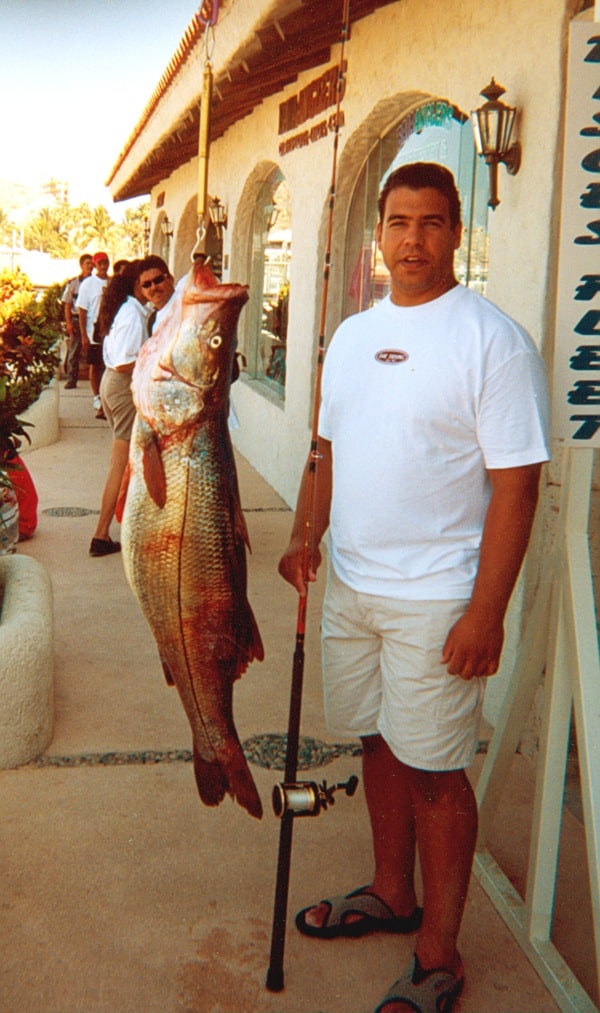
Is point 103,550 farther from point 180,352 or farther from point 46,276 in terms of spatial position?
point 46,276

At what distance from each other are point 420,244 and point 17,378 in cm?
991

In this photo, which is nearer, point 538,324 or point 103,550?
point 538,324

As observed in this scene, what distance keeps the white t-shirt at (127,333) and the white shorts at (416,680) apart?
148 inches

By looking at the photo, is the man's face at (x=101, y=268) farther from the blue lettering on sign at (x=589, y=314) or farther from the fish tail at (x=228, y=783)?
the fish tail at (x=228, y=783)

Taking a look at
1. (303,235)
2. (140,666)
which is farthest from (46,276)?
(140,666)

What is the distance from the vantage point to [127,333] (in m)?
6.48

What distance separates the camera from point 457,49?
5590 millimetres

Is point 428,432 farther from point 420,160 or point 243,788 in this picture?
point 420,160

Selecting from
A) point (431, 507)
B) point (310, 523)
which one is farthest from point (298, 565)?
point (431, 507)

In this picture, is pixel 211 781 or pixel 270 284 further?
pixel 270 284

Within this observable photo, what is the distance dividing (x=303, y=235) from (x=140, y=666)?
4850 mm

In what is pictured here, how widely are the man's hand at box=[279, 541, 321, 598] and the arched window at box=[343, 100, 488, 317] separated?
302 cm

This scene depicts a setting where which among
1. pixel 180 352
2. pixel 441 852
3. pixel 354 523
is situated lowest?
pixel 441 852

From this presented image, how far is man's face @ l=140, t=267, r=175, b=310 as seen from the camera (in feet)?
18.1
